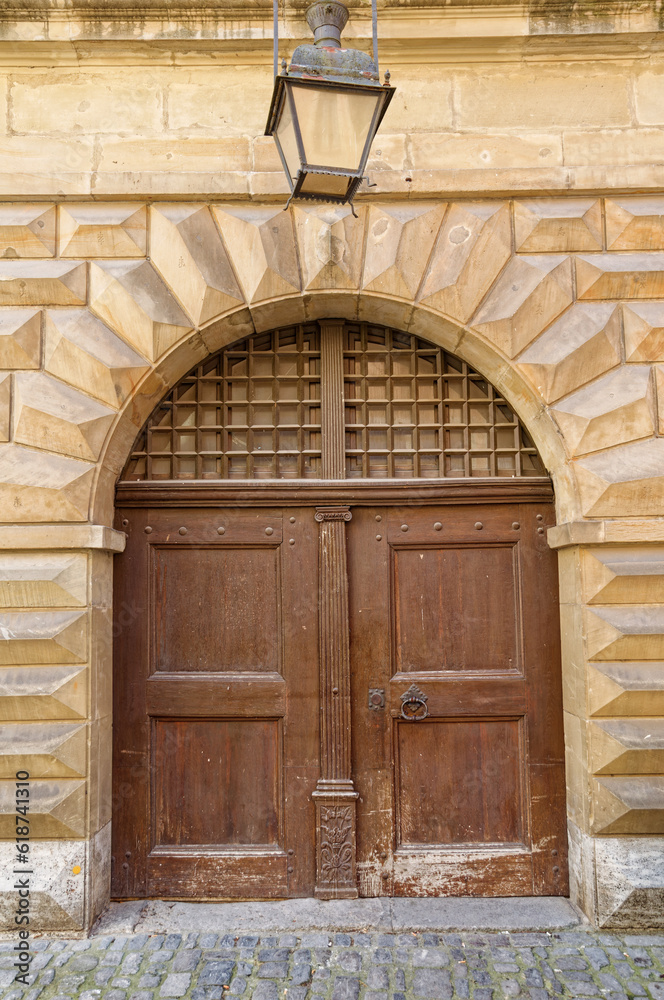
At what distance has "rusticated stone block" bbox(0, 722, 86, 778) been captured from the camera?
137 inches

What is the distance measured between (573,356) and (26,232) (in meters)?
2.92

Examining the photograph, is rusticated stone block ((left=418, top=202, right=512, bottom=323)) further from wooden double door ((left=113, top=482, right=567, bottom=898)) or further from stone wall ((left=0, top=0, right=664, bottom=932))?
wooden double door ((left=113, top=482, right=567, bottom=898))

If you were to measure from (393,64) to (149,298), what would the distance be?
1.82m

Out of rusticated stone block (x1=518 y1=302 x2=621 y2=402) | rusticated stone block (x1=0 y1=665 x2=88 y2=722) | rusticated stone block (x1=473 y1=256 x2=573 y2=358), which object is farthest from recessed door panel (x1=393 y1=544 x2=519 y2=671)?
rusticated stone block (x1=0 y1=665 x2=88 y2=722)

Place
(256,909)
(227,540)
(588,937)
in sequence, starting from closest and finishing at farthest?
1. (588,937)
2. (256,909)
3. (227,540)

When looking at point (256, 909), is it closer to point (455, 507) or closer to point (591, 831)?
point (591, 831)

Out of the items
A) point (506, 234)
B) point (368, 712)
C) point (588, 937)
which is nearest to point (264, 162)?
point (506, 234)

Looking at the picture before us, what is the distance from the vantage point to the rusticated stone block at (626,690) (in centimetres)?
350

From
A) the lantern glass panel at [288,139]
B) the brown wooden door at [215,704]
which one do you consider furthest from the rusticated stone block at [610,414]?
the lantern glass panel at [288,139]

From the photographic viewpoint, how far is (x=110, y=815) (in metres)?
3.74

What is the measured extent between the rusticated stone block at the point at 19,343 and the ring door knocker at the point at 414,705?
2.61 metres

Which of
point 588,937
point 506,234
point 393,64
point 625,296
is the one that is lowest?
point 588,937

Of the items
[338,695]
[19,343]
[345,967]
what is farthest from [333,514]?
[345,967]

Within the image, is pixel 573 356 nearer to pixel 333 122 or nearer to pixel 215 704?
pixel 333 122
